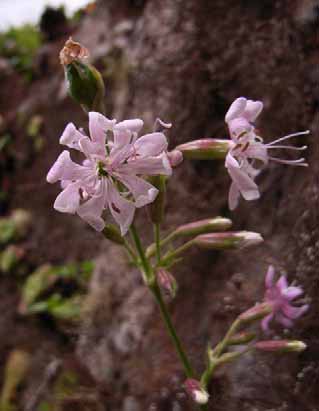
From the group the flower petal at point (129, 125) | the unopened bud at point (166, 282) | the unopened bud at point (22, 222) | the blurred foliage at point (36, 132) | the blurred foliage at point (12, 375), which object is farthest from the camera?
the blurred foliage at point (36, 132)

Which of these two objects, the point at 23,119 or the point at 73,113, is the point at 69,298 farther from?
the point at 23,119

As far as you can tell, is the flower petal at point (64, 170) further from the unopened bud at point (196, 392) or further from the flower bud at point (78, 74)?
the unopened bud at point (196, 392)

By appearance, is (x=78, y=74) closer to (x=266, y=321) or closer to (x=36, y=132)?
(x=266, y=321)

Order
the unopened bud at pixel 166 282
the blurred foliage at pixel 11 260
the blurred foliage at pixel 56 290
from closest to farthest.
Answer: the unopened bud at pixel 166 282
the blurred foliage at pixel 56 290
the blurred foliage at pixel 11 260

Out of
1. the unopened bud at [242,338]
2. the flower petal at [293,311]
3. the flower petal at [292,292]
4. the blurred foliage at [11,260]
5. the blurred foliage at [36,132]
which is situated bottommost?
the unopened bud at [242,338]

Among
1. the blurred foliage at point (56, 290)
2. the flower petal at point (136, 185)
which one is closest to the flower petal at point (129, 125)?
the flower petal at point (136, 185)

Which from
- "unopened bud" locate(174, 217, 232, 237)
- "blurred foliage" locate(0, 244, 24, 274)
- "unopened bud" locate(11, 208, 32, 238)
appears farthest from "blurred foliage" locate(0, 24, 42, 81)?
"unopened bud" locate(174, 217, 232, 237)

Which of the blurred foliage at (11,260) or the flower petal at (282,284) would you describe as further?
the blurred foliage at (11,260)
